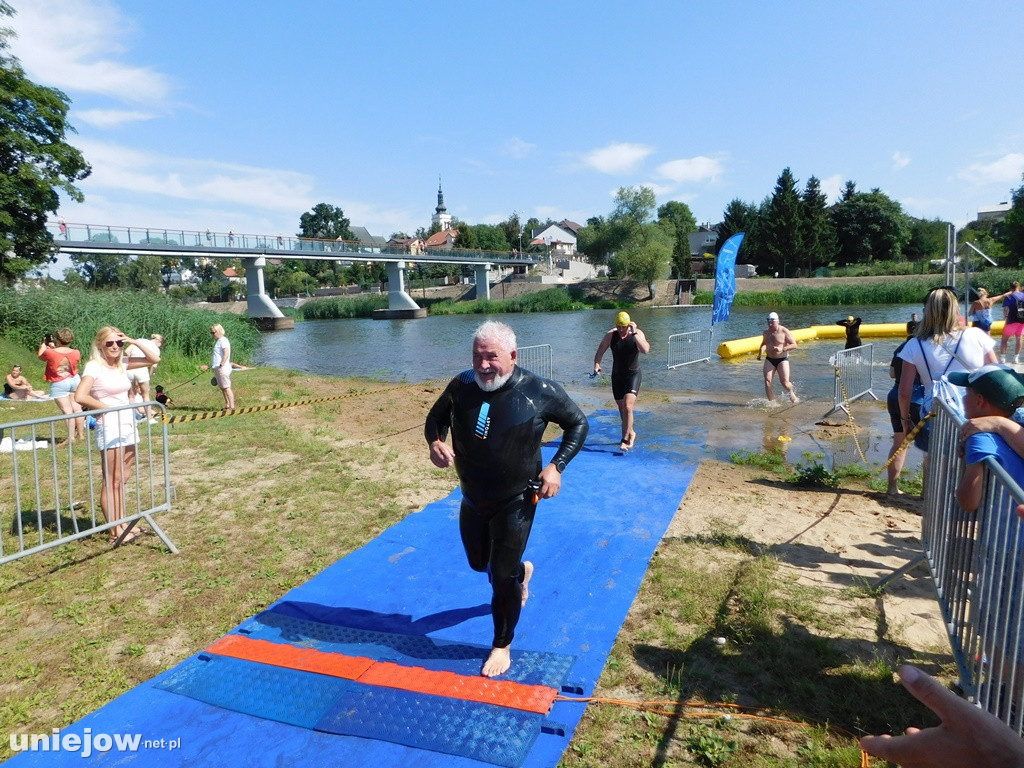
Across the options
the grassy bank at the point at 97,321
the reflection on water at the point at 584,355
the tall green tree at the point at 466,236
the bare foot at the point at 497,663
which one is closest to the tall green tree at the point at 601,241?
the reflection on water at the point at 584,355

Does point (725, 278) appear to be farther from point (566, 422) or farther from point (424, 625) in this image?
point (424, 625)

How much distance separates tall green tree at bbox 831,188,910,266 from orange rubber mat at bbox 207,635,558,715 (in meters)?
83.7

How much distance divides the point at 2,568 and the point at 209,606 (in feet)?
7.33

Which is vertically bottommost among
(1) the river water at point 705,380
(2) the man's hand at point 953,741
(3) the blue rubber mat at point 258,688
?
(3) the blue rubber mat at point 258,688

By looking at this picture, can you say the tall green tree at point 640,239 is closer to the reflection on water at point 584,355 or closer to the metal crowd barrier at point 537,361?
the reflection on water at point 584,355

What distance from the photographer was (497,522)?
3.51 metres

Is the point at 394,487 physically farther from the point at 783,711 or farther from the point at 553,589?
the point at 783,711

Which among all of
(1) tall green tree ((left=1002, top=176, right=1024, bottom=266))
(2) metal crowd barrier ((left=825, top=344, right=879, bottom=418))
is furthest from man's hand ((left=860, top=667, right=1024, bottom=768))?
(1) tall green tree ((left=1002, top=176, right=1024, bottom=266))

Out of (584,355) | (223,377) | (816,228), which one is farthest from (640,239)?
(223,377)

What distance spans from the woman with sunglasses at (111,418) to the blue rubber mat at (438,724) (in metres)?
3.44

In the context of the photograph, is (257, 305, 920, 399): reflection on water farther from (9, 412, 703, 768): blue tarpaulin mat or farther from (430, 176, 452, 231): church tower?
(430, 176, 452, 231): church tower

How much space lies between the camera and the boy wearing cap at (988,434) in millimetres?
2826

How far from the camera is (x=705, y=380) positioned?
55.9 ft

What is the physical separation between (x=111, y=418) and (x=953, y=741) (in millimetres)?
6188
